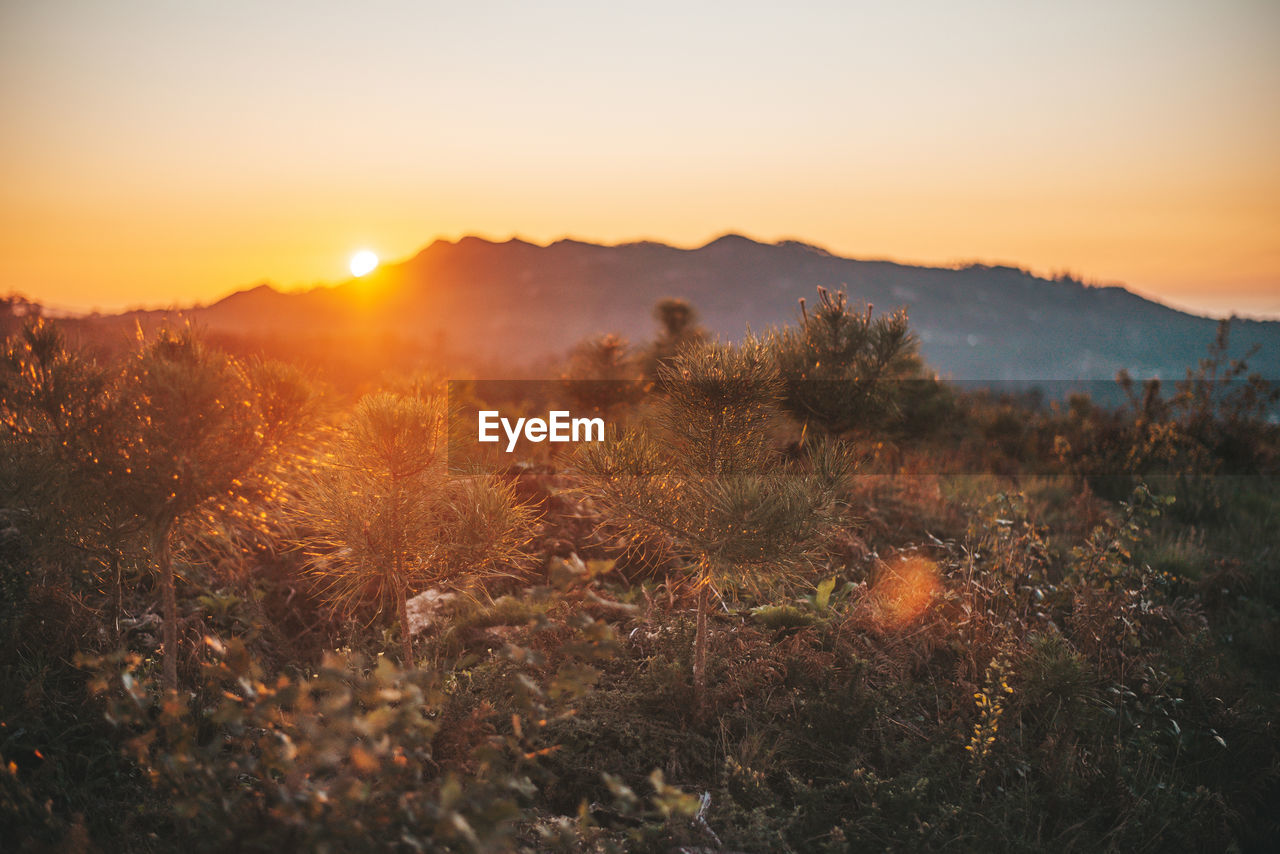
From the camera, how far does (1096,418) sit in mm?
16031

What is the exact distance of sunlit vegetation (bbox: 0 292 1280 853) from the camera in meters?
2.16

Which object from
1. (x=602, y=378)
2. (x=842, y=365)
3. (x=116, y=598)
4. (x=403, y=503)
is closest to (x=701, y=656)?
(x=403, y=503)

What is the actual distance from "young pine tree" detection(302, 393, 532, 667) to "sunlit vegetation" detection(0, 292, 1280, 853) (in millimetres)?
17

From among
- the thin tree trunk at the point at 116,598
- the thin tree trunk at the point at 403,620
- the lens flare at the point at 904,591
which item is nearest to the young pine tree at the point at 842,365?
the lens flare at the point at 904,591

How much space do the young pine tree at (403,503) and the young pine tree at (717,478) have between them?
64 cm

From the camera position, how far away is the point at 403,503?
11.1 feet

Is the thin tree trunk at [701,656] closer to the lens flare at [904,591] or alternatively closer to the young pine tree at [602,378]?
the lens flare at [904,591]

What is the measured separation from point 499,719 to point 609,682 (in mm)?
734

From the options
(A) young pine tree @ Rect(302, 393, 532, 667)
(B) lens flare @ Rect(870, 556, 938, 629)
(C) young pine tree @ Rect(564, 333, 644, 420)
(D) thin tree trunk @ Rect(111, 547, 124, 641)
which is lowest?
(B) lens flare @ Rect(870, 556, 938, 629)

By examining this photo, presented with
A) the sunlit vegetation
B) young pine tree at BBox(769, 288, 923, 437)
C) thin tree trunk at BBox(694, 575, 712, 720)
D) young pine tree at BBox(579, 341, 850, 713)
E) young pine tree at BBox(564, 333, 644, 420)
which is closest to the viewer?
the sunlit vegetation

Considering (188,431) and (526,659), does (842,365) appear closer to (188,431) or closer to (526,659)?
(526,659)

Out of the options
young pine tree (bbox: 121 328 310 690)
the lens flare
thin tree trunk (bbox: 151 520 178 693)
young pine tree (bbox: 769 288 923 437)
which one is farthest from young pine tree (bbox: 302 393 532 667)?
young pine tree (bbox: 769 288 923 437)

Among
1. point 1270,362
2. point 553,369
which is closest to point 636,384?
point 553,369

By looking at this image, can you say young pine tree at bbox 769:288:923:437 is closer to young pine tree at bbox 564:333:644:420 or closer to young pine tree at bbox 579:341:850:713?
young pine tree at bbox 579:341:850:713
